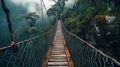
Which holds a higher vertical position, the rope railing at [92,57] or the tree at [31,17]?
the rope railing at [92,57]

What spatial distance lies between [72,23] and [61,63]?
17.9 metres

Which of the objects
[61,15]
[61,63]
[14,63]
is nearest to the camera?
[14,63]

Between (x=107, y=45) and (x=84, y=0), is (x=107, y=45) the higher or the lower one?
the lower one

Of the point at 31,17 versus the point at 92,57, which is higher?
the point at 92,57

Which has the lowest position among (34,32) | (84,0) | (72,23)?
(34,32)

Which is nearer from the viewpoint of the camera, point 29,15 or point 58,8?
point 58,8

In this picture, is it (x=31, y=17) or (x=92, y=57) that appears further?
(x=31, y=17)

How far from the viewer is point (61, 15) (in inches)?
1423

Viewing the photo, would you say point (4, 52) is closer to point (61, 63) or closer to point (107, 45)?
point (61, 63)

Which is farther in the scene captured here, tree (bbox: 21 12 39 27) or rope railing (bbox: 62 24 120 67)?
tree (bbox: 21 12 39 27)

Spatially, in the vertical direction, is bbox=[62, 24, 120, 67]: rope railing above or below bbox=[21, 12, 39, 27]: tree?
above

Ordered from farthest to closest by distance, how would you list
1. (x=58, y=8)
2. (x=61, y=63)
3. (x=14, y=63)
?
(x=58, y=8) → (x=61, y=63) → (x=14, y=63)

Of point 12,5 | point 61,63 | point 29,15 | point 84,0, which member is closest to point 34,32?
point 29,15

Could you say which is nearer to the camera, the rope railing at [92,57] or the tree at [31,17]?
the rope railing at [92,57]
